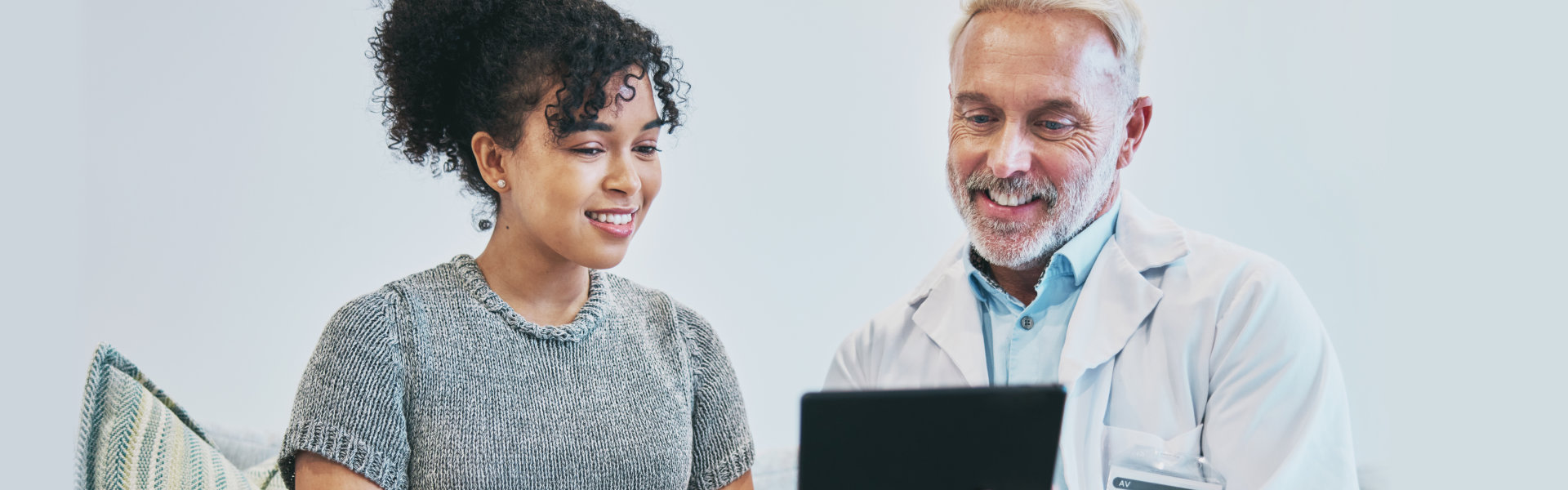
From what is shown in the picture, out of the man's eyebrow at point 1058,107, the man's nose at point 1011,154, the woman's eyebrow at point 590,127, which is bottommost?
the man's nose at point 1011,154

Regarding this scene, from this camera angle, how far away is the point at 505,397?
1332 millimetres

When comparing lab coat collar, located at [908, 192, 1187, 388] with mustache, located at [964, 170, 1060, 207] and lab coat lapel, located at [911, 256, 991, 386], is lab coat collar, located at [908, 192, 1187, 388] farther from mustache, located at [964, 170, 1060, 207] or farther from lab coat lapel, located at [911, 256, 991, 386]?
mustache, located at [964, 170, 1060, 207]

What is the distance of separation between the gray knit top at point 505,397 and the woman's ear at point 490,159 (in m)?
0.12

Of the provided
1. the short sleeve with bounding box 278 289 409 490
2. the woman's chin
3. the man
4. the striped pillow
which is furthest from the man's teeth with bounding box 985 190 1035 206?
the striped pillow

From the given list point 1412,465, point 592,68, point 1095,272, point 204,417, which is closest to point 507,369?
point 592,68

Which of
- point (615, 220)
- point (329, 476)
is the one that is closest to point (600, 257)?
point (615, 220)

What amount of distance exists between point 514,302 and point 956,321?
692 millimetres

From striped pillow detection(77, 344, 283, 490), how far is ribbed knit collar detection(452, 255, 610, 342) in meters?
0.55

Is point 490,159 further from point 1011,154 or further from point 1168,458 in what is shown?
point 1168,458

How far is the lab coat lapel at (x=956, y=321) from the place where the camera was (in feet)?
5.54

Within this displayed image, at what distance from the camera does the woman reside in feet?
4.14

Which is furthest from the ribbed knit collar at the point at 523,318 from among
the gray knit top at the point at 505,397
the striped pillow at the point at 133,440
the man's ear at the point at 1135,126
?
the man's ear at the point at 1135,126

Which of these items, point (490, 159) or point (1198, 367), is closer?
point (490, 159)

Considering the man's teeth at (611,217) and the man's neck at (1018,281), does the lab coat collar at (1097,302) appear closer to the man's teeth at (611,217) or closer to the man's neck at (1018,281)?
the man's neck at (1018,281)
